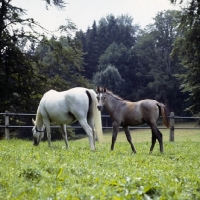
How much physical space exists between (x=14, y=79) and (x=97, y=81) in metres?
28.0

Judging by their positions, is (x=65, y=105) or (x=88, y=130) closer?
(x=88, y=130)

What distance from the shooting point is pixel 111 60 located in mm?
52875

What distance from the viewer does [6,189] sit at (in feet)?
13.2

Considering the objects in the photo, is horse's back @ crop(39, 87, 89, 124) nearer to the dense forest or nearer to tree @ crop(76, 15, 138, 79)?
the dense forest

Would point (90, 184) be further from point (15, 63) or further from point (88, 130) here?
point (15, 63)

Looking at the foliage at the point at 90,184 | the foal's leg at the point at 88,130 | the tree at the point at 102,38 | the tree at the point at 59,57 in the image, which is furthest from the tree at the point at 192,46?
the tree at the point at 102,38

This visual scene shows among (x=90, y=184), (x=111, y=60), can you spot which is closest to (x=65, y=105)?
(x=90, y=184)

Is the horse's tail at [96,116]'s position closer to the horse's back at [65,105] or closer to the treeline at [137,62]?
the horse's back at [65,105]

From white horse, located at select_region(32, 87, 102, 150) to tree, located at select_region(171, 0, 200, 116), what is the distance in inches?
504

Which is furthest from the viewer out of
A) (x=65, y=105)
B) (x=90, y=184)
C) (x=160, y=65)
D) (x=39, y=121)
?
(x=160, y=65)

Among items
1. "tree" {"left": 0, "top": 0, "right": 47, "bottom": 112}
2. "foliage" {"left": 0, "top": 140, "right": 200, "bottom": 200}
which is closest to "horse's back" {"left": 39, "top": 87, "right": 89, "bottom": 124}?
"foliage" {"left": 0, "top": 140, "right": 200, "bottom": 200}

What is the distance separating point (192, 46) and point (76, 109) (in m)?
13.9

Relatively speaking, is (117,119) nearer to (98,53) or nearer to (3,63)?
(3,63)

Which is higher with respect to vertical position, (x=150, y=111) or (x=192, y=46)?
(x=192, y=46)
